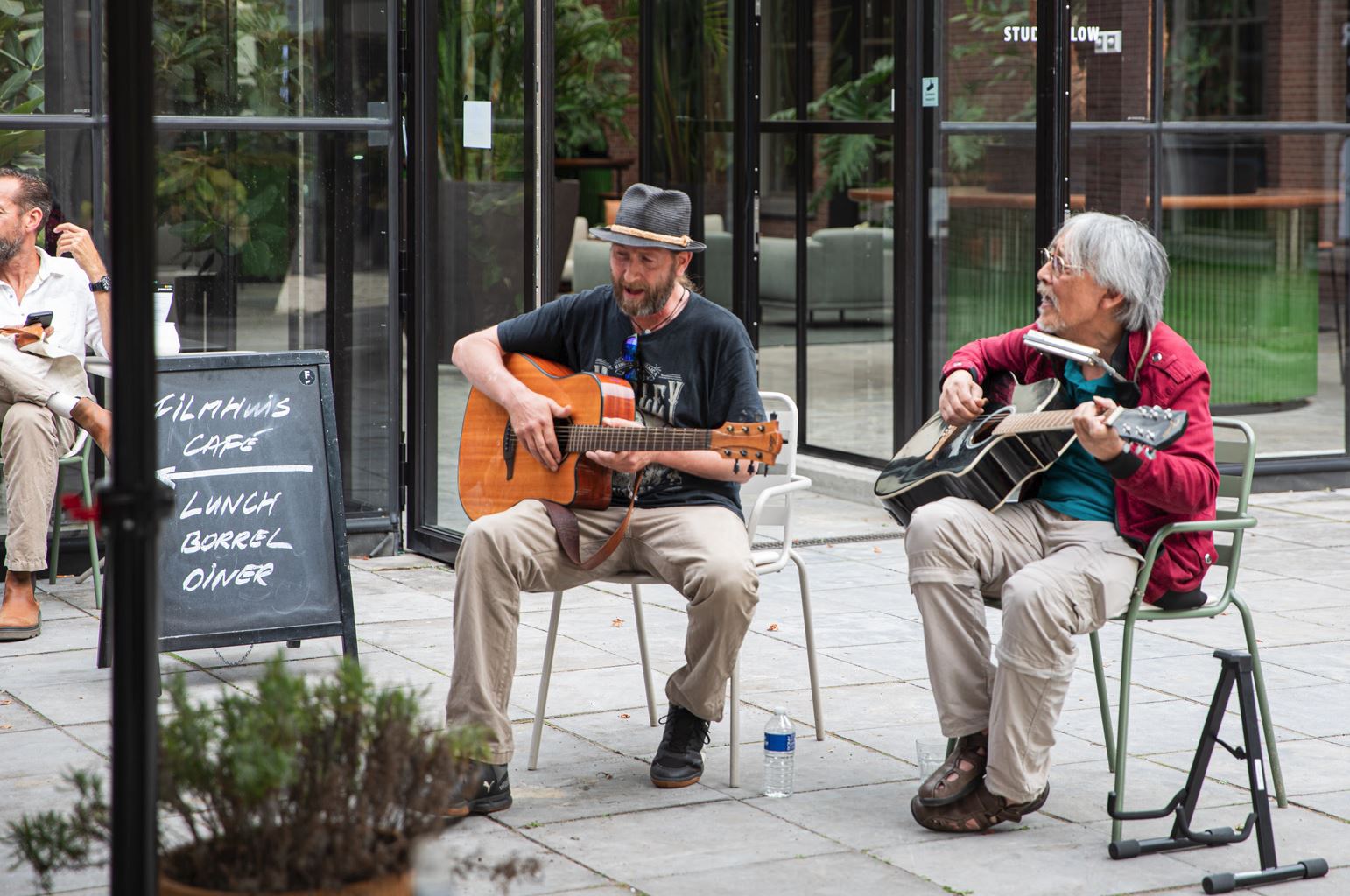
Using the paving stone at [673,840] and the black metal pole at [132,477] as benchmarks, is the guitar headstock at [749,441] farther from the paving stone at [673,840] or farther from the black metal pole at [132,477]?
the black metal pole at [132,477]

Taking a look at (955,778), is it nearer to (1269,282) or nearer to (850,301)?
(850,301)

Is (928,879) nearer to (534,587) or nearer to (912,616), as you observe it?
(534,587)

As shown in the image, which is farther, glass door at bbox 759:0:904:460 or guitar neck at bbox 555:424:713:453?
glass door at bbox 759:0:904:460

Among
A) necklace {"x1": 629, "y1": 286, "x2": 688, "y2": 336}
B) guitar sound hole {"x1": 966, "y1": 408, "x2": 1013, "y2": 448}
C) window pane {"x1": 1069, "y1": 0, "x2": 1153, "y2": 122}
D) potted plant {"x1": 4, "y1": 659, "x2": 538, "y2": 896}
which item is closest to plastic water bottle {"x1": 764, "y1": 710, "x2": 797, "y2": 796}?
guitar sound hole {"x1": 966, "y1": 408, "x2": 1013, "y2": 448}

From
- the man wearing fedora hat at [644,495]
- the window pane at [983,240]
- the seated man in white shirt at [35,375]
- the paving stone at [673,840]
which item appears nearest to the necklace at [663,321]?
the man wearing fedora hat at [644,495]

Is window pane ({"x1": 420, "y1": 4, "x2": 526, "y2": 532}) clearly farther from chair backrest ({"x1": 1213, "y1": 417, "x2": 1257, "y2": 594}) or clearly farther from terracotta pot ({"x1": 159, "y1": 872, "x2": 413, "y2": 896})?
terracotta pot ({"x1": 159, "y1": 872, "x2": 413, "y2": 896})

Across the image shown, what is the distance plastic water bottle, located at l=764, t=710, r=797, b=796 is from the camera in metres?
4.10

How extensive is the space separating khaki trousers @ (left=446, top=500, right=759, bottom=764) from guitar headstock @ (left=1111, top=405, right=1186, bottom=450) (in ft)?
3.01

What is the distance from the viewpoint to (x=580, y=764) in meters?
4.38

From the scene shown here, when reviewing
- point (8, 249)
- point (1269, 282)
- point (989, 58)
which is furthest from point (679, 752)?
point (1269, 282)

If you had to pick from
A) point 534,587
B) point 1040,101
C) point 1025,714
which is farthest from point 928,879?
point 1040,101

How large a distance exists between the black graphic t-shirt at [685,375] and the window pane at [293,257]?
2.81 meters

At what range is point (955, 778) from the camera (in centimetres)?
389

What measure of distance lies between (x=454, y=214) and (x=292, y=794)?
496 cm
